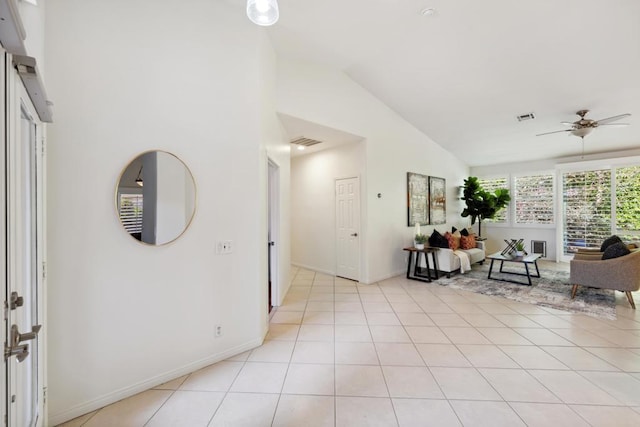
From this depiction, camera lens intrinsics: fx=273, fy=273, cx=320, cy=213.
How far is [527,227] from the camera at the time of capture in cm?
740

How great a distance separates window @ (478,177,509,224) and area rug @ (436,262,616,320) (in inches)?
91.5

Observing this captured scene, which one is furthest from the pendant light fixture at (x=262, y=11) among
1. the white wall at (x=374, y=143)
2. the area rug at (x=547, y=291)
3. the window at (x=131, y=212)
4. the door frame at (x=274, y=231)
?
the area rug at (x=547, y=291)

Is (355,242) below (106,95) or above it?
below

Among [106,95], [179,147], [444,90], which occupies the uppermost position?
[444,90]

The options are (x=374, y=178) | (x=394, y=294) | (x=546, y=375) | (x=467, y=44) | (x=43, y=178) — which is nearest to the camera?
(x=43, y=178)

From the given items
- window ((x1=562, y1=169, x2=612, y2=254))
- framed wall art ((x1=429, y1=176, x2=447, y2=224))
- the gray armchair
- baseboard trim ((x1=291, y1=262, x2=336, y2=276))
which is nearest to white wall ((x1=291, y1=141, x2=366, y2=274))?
baseboard trim ((x1=291, y1=262, x2=336, y2=276))

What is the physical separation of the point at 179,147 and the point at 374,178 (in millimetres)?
3606

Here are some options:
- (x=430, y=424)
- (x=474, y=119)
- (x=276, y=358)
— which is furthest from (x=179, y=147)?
(x=474, y=119)

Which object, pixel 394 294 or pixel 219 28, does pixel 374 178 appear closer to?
pixel 394 294

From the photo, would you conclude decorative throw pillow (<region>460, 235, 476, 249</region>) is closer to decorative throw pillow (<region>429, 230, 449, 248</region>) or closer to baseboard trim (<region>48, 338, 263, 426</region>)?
decorative throw pillow (<region>429, 230, 449, 248</region>)

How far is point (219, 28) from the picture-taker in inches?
99.4

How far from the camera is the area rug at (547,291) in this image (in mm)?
3729

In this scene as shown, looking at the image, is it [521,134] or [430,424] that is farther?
[521,134]

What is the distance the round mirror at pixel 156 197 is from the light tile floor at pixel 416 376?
1237 millimetres
